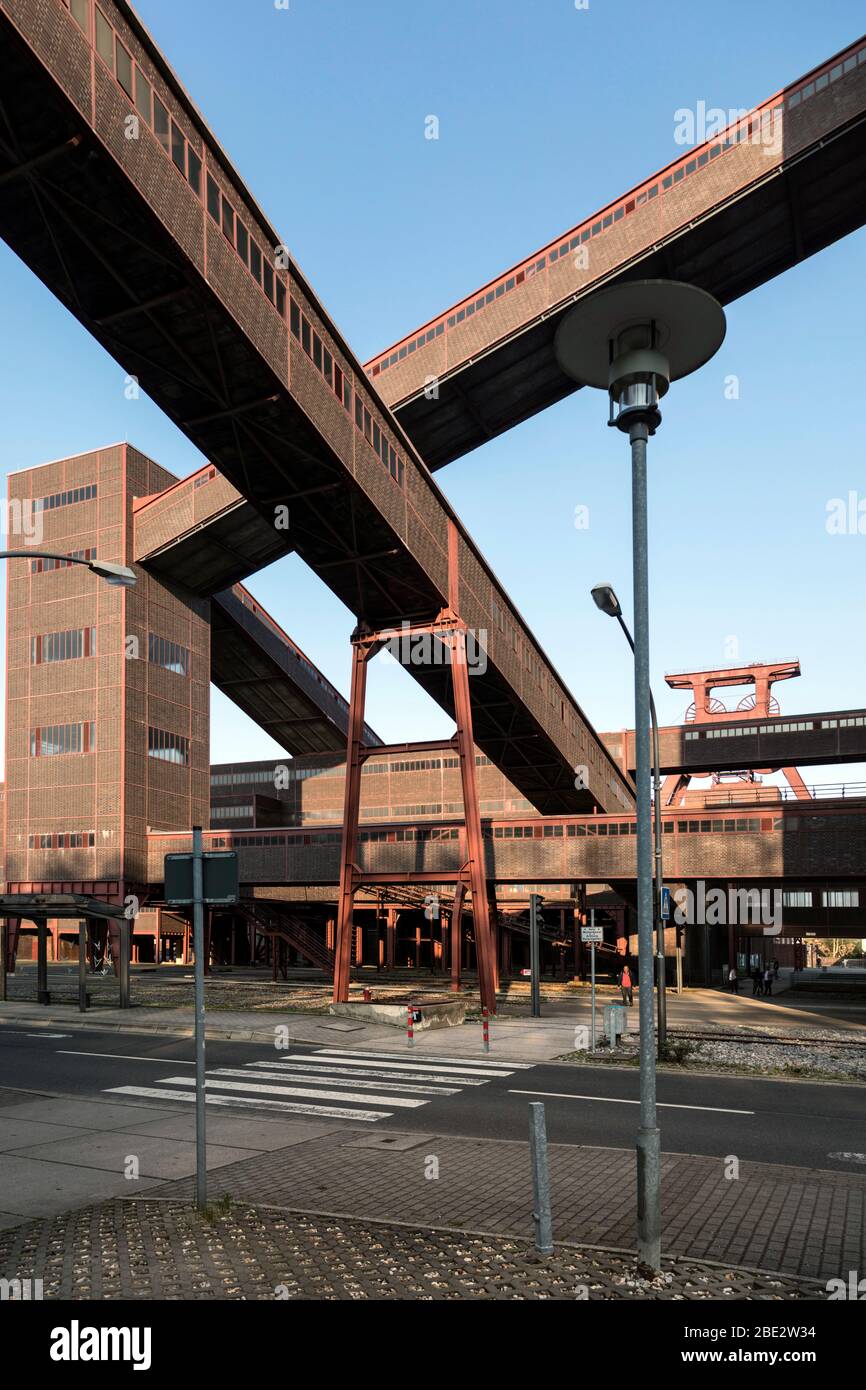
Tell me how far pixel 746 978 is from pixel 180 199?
1961 inches

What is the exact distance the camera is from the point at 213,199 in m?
A: 22.6

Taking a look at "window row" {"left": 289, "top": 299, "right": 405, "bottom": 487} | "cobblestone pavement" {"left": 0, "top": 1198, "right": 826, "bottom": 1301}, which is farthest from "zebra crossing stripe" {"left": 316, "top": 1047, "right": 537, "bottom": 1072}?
"window row" {"left": 289, "top": 299, "right": 405, "bottom": 487}

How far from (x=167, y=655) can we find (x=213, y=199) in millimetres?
34457

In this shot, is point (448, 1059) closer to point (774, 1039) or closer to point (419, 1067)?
point (419, 1067)

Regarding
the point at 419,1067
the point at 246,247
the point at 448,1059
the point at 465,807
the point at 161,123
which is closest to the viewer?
the point at 419,1067

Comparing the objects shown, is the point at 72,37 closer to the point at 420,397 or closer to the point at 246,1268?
the point at 246,1268

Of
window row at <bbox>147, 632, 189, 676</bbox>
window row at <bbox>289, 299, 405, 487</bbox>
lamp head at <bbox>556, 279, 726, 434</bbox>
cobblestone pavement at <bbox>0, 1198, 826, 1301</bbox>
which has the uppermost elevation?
window row at <bbox>289, 299, 405, 487</bbox>

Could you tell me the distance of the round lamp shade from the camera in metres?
8.09

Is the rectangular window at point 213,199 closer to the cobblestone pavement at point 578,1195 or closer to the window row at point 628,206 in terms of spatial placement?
the cobblestone pavement at point 578,1195

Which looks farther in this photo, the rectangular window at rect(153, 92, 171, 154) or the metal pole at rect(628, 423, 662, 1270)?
the rectangular window at rect(153, 92, 171, 154)

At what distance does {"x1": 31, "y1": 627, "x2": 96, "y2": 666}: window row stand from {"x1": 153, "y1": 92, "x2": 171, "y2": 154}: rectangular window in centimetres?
3462

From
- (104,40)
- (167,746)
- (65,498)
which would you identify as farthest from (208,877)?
(65,498)

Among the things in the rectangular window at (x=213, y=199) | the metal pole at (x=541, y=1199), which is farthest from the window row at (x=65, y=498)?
the metal pole at (x=541, y=1199)

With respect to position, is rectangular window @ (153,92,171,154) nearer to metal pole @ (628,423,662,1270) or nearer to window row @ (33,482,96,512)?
metal pole @ (628,423,662,1270)
